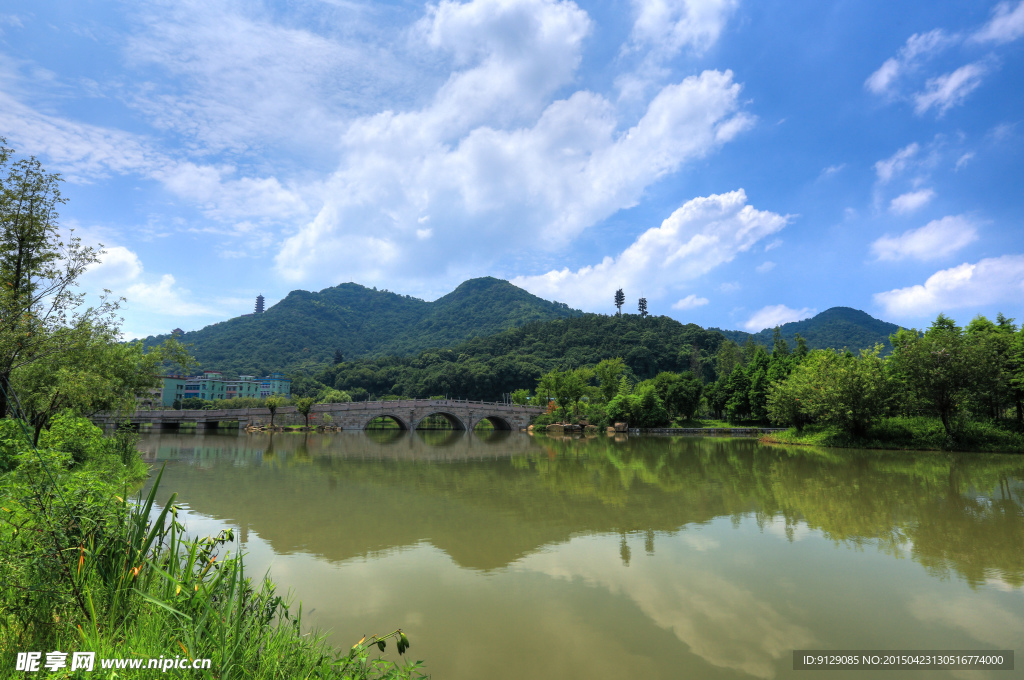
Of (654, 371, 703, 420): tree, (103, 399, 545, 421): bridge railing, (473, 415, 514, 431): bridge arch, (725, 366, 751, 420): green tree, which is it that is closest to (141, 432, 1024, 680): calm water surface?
(654, 371, 703, 420): tree

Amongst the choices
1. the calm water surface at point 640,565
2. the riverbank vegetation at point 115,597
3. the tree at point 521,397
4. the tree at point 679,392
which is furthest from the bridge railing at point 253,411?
the riverbank vegetation at point 115,597

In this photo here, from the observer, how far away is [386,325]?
5335 inches

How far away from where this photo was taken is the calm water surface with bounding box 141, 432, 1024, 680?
14.5 feet

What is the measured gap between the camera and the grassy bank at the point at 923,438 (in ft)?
71.8

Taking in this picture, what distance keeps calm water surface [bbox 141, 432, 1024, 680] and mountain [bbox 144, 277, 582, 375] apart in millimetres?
96506

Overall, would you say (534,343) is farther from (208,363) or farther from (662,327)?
(208,363)

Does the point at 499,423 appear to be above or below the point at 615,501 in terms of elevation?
below

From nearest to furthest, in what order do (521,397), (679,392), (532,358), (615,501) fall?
(615,501) < (679,392) < (521,397) < (532,358)

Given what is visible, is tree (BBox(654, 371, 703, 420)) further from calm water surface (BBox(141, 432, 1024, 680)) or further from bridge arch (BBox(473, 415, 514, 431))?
calm water surface (BBox(141, 432, 1024, 680))

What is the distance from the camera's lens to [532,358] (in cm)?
7812

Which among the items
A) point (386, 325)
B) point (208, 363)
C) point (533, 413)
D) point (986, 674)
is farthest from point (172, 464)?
point (386, 325)

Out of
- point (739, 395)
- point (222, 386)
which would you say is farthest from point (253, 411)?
point (222, 386)

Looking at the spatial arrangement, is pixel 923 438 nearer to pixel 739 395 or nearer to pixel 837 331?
pixel 739 395

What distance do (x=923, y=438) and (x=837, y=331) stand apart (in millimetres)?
109920
